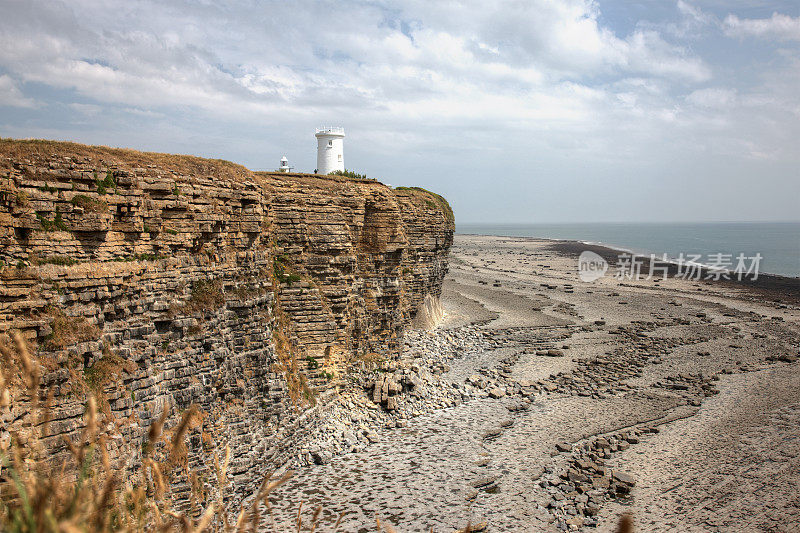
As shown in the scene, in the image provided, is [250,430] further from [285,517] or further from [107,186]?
[107,186]

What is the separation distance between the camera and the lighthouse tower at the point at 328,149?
4422cm

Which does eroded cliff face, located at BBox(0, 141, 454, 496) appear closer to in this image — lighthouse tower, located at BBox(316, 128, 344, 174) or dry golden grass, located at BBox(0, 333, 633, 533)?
dry golden grass, located at BBox(0, 333, 633, 533)

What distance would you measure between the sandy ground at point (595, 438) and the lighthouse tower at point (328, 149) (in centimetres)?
1611

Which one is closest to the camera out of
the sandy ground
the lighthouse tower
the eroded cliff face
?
the eroded cliff face

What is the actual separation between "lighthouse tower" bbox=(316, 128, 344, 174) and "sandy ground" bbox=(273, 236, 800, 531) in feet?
52.8

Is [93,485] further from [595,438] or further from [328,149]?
[328,149]

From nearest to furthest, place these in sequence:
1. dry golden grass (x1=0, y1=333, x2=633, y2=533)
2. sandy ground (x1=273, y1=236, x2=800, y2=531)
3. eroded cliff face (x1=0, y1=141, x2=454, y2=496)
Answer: dry golden grass (x1=0, y1=333, x2=633, y2=533) < eroded cliff face (x1=0, y1=141, x2=454, y2=496) < sandy ground (x1=273, y1=236, x2=800, y2=531)

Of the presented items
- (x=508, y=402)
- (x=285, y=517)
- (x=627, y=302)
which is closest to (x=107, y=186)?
(x=285, y=517)

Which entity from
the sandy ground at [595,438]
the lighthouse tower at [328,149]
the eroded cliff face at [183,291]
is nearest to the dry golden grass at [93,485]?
the eroded cliff face at [183,291]

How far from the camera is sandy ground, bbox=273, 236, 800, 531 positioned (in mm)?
17078

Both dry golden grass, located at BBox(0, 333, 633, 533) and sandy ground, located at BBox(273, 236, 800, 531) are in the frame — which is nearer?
dry golden grass, located at BBox(0, 333, 633, 533)

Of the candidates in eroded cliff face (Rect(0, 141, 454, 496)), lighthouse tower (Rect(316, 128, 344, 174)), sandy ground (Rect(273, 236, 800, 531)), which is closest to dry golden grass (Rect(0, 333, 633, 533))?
eroded cliff face (Rect(0, 141, 454, 496))

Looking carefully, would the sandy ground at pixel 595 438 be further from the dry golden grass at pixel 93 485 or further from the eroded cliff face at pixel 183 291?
the eroded cliff face at pixel 183 291

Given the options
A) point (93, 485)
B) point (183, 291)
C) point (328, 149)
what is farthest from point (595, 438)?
point (328, 149)
